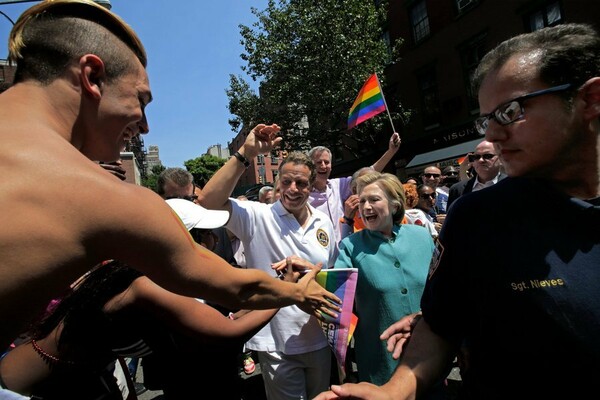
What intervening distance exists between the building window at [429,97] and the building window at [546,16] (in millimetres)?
5166

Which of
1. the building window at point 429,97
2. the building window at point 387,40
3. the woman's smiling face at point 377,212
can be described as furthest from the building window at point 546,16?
the woman's smiling face at point 377,212

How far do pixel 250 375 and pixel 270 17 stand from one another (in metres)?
16.8

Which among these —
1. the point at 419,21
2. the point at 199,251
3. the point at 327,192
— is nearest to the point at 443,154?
the point at 419,21

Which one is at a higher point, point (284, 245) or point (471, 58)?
point (471, 58)

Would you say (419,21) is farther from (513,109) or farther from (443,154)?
(513,109)

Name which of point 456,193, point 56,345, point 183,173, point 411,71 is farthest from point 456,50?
point 56,345

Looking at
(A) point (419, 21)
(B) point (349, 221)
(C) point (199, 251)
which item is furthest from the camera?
(A) point (419, 21)

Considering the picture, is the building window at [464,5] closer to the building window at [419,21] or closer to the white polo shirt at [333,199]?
the building window at [419,21]

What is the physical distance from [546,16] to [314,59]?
8.77 metres

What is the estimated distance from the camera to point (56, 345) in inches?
55.7

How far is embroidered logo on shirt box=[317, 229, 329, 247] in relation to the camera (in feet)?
9.64

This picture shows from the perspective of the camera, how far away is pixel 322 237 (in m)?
2.97

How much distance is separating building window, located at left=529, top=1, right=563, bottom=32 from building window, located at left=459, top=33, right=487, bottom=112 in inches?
88.8

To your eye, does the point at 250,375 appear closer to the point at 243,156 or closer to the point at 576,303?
the point at 243,156
